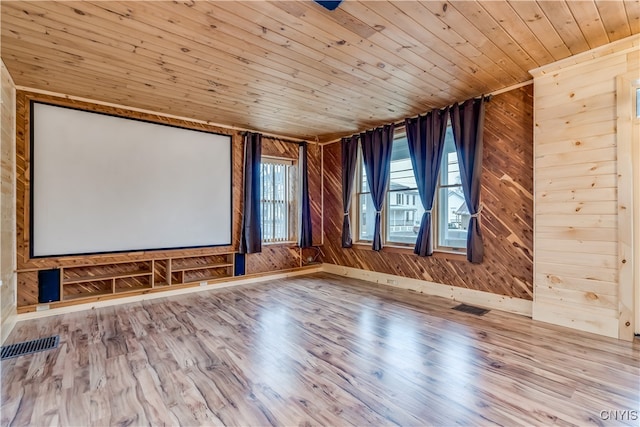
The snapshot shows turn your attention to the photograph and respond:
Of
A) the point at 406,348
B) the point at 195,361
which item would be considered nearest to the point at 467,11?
the point at 406,348

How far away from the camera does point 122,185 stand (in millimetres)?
4004

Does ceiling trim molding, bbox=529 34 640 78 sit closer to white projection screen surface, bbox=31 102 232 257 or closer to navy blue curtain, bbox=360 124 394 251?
navy blue curtain, bbox=360 124 394 251

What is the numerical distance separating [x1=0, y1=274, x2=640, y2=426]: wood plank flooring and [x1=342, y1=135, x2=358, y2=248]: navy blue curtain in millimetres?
2183

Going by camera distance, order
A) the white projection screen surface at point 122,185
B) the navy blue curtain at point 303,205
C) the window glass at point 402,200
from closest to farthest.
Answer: the white projection screen surface at point 122,185 < the window glass at point 402,200 < the navy blue curtain at point 303,205

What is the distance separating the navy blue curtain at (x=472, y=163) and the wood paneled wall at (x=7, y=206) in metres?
4.97

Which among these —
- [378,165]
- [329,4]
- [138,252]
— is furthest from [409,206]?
[138,252]

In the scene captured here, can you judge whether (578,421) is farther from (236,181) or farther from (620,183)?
(236,181)

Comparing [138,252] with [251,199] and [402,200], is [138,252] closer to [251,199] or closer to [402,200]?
[251,199]

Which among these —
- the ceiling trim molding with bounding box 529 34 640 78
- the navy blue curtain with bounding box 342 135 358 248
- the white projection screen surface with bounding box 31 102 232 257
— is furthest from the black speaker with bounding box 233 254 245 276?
the ceiling trim molding with bounding box 529 34 640 78

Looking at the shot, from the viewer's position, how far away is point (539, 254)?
3152 mm

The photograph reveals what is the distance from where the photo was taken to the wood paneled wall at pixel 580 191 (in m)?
2.71

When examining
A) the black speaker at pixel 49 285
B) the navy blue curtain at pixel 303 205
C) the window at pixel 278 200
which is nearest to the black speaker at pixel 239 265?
the window at pixel 278 200

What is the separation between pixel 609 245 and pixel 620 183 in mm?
568

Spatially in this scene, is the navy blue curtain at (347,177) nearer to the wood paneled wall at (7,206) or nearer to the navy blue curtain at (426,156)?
the navy blue curtain at (426,156)
